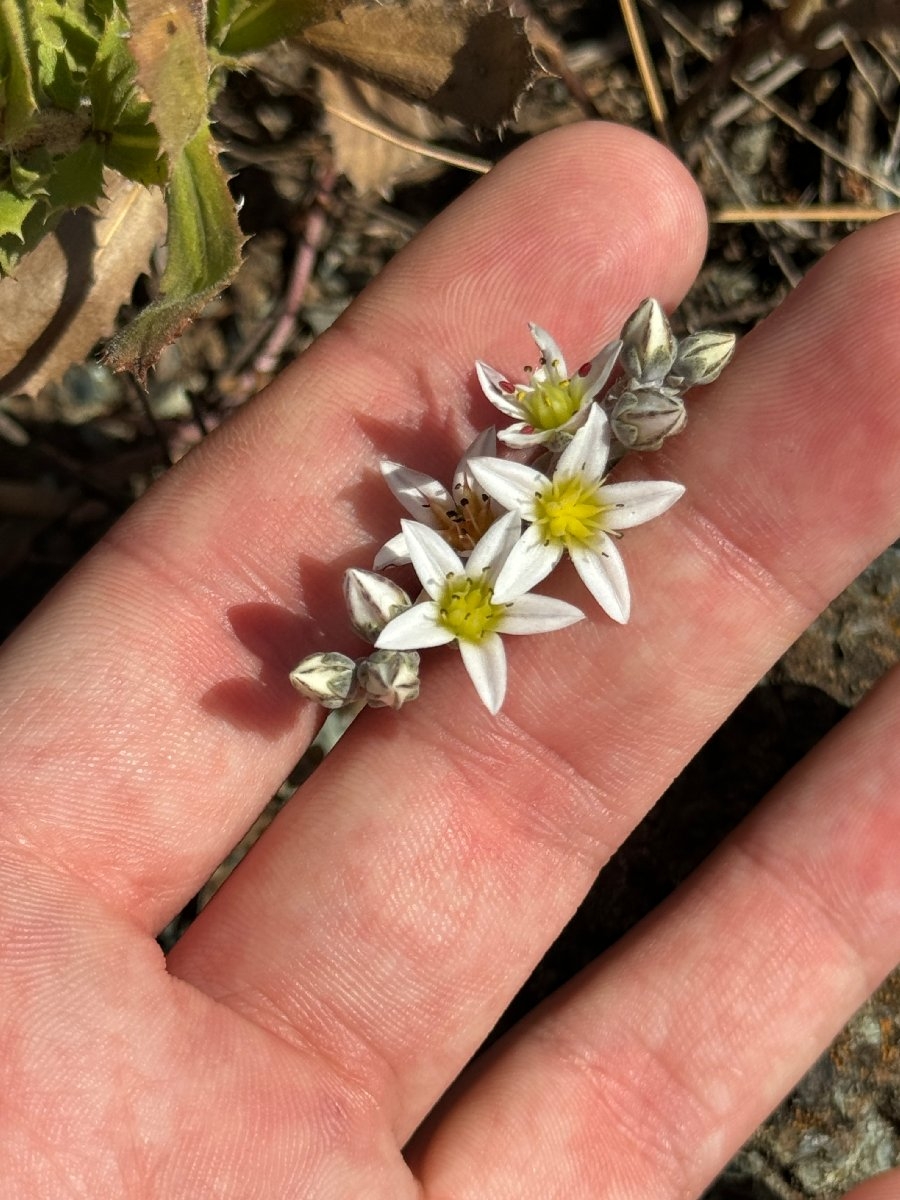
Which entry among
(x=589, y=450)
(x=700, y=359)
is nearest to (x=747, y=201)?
(x=700, y=359)

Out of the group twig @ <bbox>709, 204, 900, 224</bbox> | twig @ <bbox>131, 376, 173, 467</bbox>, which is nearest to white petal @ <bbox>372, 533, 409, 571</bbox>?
twig @ <bbox>131, 376, 173, 467</bbox>

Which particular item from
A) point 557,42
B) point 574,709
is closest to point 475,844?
point 574,709

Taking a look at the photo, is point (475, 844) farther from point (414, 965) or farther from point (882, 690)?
point (882, 690)

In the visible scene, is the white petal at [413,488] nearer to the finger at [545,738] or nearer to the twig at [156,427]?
the finger at [545,738]

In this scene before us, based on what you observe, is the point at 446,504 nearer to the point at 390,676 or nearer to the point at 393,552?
the point at 393,552

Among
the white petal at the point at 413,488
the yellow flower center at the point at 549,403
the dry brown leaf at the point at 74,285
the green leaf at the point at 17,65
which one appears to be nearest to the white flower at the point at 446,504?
the white petal at the point at 413,488

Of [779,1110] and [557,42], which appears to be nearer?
[779,1110]

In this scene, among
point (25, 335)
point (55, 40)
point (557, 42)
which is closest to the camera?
point (55, 40)
